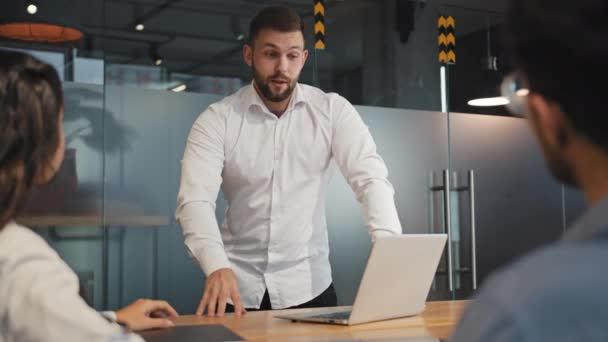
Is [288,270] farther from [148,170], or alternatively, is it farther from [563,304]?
[563,304]

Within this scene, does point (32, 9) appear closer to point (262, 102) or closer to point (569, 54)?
point (262, 102)

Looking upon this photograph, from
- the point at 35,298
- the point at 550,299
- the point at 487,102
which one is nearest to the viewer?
the point at 550,299

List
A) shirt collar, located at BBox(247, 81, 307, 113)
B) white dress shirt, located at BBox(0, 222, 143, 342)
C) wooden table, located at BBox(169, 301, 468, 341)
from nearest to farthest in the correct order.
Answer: white dress shirt, located at BBox(0, 222, 143, 342)
wooden table, located at BBox(169, 301, 468, 341)
shirt collar, located at BBox(247, 81, 307, 113)

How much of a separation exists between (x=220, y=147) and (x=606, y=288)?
7.78ft

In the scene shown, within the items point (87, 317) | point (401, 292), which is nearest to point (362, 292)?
point (401, 292)

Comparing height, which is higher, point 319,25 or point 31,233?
point 319,25

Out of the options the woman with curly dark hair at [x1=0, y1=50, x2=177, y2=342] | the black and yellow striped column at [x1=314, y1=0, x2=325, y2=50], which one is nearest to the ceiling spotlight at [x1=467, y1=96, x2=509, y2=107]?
the black and yellow striped column at [x1=314, y1=0, x2=325, y2=50]

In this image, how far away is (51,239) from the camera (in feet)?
13.9

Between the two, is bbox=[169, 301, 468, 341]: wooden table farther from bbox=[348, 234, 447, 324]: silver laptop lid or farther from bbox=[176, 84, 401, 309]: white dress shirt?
bbox=[176, 84, 401, 309]: white dress shirt

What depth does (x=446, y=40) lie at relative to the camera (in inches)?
205

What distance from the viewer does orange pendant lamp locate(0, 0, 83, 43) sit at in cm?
416

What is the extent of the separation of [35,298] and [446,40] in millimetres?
4347

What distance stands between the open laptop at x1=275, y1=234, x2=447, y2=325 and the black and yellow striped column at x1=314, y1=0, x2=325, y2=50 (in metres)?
2.81

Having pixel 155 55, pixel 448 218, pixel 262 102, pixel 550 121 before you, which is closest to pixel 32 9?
pixel 155 55
